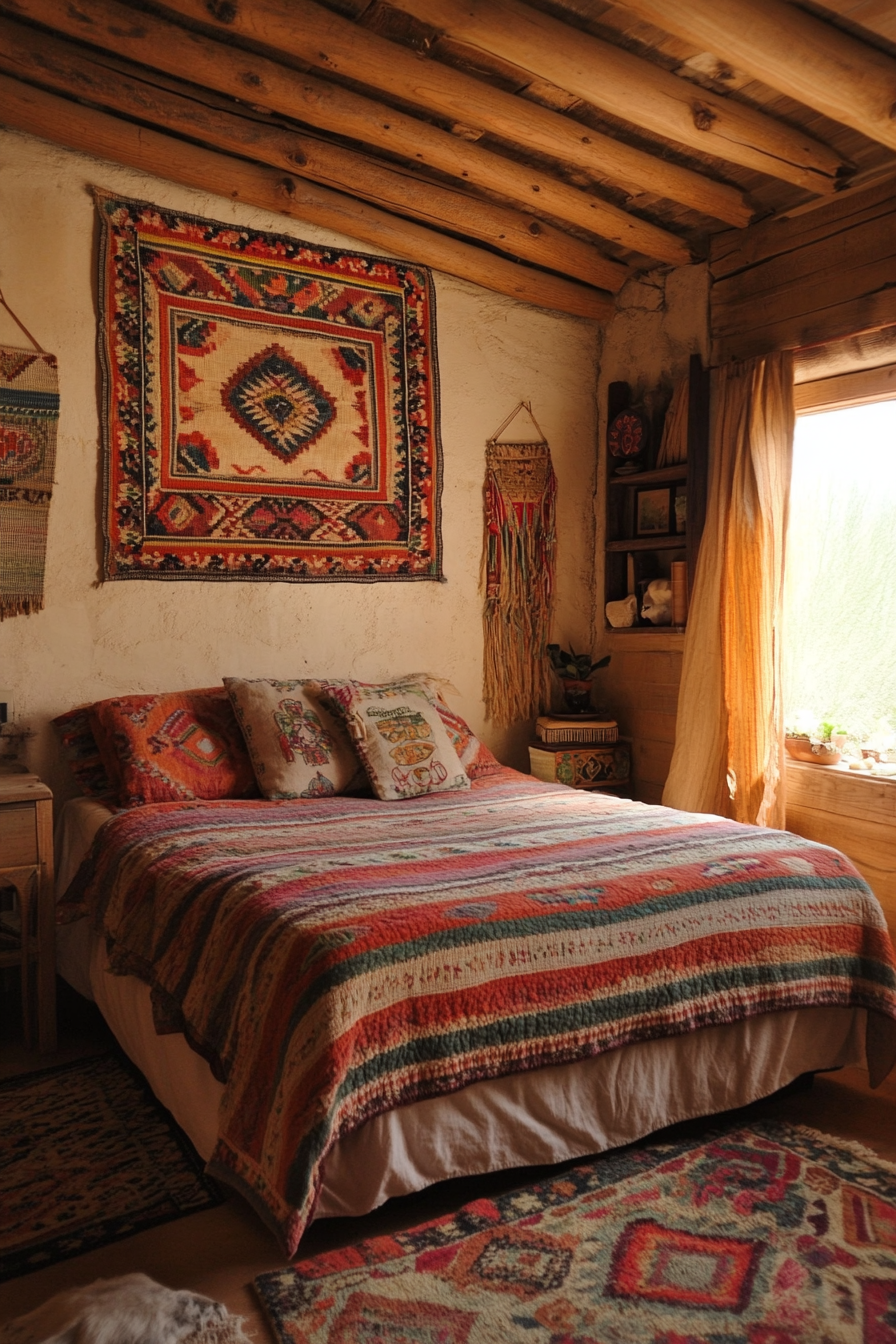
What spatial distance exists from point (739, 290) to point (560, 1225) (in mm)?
3022

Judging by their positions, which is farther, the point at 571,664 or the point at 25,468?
the point at 571,664

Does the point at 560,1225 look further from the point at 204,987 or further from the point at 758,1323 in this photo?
the point at 204,987

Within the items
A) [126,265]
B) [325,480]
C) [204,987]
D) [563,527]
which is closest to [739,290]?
[563,527]

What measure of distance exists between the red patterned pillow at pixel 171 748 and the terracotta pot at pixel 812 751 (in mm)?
1777

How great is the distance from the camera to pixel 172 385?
3.45 m

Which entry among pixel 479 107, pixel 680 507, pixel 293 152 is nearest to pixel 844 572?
pixel 680 507

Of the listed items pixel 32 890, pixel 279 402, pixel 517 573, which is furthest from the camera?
pixel 517 573

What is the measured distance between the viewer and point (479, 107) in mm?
3053

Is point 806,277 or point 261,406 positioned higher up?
point 806,277

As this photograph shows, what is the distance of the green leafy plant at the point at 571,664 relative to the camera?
4.11 meters

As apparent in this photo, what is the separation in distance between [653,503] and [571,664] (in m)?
0.70

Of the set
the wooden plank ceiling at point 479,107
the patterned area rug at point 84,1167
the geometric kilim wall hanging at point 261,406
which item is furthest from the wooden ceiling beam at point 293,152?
the patterned area rug at point 84,1167

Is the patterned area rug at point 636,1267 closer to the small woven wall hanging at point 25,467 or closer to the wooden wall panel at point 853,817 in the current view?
the wooden wall panel at point 853,817

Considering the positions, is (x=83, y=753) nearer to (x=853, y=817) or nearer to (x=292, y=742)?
(x=292, y=742)
